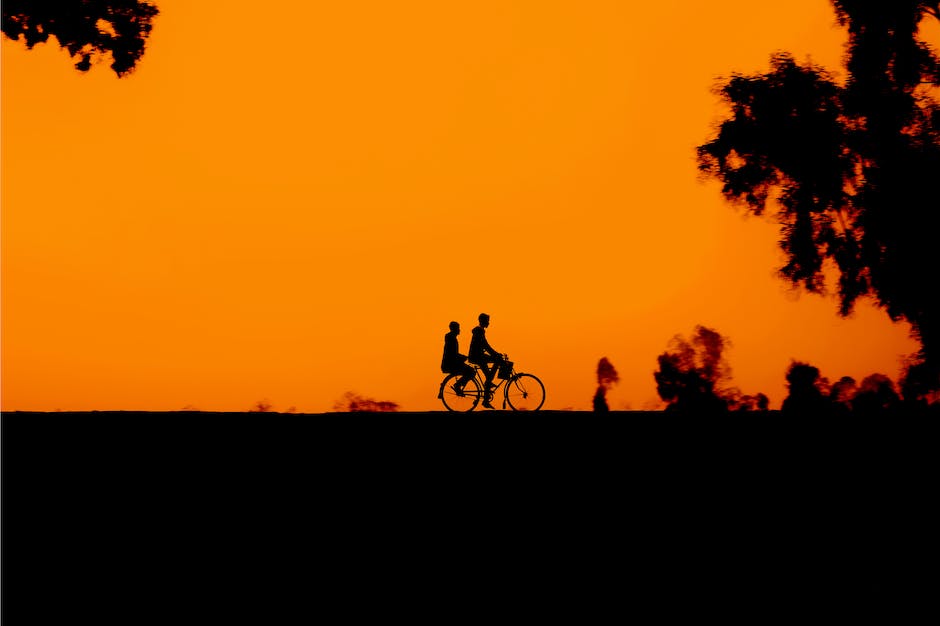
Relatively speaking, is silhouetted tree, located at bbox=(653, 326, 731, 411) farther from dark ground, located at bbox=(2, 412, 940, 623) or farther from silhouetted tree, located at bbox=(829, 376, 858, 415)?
dark ground, located at bbox=(2, 412, 940, 623)

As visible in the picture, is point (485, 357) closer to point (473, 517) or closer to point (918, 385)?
point (473, 517)

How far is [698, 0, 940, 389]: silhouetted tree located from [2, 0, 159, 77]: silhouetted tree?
19127 mm

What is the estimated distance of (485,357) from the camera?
1705 cm

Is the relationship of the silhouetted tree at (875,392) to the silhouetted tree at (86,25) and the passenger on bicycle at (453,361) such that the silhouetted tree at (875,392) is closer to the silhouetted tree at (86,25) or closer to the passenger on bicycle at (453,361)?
the passenger on bicycle at (453,361)

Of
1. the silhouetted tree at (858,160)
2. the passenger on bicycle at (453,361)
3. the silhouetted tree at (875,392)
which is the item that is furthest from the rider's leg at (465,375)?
the silhouetted tree at (875,392)

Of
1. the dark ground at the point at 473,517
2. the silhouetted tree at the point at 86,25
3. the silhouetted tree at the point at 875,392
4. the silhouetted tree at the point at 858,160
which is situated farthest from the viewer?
the silhouetted tree at the point at 875,392

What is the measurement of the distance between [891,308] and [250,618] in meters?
25.7

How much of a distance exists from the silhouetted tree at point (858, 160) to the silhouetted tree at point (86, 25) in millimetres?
19127

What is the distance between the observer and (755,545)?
10.4 m

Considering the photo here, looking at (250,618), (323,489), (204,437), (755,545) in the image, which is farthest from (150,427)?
(755,545)

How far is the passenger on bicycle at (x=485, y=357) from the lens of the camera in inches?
664

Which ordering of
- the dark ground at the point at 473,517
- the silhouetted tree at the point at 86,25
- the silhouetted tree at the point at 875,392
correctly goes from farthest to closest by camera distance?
1. the silhouetted tree at the point at 875,392
2. the silhouetted tree at the point at 86,25
3. the dark ground at the point at 473,517

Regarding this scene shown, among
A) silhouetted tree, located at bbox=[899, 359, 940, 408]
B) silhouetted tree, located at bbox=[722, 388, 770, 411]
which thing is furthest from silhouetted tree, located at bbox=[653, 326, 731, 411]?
silhouetted tree, located at bbox=[899, 359, 940, 408]

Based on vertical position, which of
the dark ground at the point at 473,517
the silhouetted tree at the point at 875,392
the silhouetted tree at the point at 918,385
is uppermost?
the silhouetted tree at the point at 875,392
